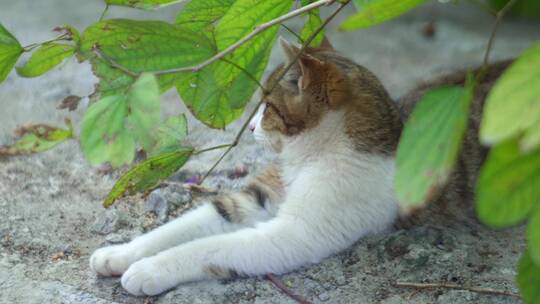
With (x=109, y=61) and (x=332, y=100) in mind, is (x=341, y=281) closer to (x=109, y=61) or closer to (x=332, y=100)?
(x=332, y=100)

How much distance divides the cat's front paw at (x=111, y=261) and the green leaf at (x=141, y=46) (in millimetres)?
749

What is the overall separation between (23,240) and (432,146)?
5.41 feet

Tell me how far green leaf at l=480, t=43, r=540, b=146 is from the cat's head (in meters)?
1.30

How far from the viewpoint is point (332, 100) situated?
2170 mm

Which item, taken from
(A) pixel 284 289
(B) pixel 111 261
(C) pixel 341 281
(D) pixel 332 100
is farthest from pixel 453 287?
(B) pixel 111 261

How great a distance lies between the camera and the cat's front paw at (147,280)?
1.93 m

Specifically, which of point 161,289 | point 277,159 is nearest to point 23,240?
point 161,289

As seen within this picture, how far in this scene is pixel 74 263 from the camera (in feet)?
6.92

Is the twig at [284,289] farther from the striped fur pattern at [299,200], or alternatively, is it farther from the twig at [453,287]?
the twig at [453,287]

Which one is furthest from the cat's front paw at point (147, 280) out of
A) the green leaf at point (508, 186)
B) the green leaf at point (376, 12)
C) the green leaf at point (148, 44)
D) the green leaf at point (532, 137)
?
→ the green leaf at point (532, 137)

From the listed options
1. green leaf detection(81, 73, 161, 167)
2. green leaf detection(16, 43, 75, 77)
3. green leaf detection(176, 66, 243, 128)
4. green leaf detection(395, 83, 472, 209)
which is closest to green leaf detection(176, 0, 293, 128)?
green leaf detection(176, 66, 243, 128)

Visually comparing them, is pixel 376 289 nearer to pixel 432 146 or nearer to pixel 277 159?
pixel 277 159

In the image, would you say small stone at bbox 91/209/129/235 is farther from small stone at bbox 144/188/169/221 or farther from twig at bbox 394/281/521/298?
twig at bbox 394/281/521/298

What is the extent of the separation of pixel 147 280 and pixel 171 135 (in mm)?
430
